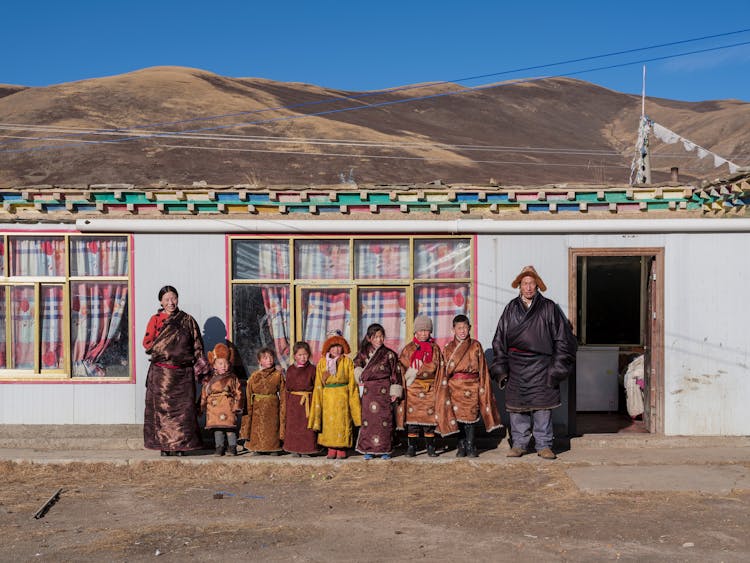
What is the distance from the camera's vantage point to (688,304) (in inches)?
364

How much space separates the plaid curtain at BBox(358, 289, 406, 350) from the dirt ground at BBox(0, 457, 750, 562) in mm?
1508

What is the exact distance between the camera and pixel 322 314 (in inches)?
374

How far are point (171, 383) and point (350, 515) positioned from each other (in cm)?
282

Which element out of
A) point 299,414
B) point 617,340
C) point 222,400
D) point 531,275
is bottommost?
point 299,414

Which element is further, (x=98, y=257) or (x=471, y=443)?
(x=98, y=257)

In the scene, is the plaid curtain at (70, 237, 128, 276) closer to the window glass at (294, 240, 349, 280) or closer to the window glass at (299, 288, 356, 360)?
the window glass at (294, 240, 349, 280)

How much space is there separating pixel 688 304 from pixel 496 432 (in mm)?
2507

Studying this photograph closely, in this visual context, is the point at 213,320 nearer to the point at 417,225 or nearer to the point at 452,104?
the point at 417,225

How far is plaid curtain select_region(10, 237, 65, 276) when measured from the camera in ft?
31.3

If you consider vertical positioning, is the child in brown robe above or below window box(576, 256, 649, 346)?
below

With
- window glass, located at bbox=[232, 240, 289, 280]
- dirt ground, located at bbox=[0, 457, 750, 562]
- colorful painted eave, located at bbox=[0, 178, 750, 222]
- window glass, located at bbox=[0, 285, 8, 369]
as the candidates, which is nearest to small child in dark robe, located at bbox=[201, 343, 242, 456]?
dirt ground, located at bbox=[0, 457, 750, 562]

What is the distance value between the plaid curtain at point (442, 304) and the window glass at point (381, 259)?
12.8 inches

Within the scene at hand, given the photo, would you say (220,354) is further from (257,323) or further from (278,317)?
(278,317)

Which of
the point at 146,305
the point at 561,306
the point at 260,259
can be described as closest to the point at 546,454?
the point at 561,306
